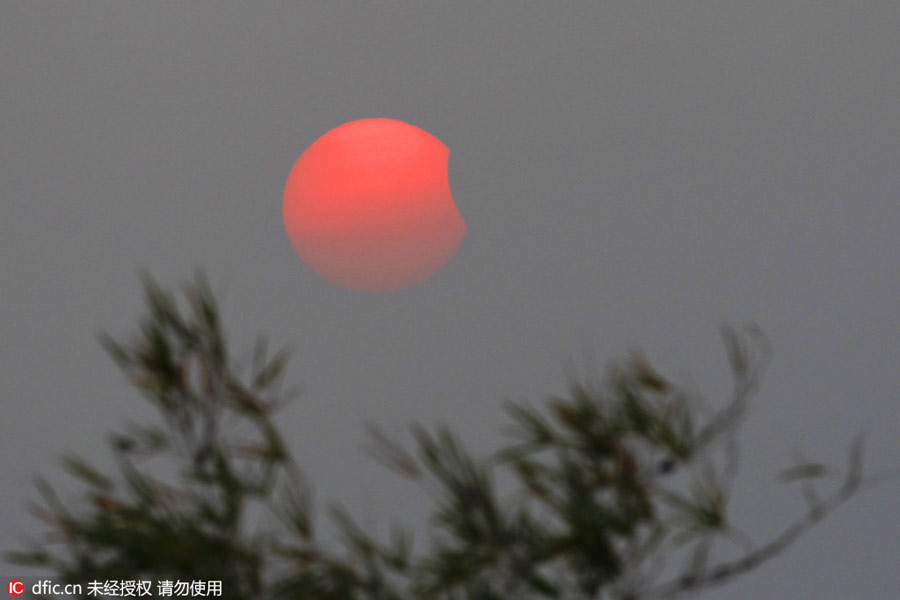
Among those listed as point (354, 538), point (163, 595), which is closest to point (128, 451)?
point (163, 595)

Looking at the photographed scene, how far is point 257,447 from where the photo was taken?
4.55m

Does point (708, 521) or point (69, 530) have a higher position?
point (69, 530)

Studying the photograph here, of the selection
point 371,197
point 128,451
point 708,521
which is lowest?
point 708,521

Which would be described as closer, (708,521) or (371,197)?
(708,521)

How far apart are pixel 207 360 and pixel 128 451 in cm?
51

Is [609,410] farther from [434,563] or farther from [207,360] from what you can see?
[207,360]

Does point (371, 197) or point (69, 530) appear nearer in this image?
point (69, 530)

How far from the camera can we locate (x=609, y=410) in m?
4.54

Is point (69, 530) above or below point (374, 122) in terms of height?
below

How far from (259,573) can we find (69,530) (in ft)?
2.89

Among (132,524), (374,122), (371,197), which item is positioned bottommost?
(132,524)

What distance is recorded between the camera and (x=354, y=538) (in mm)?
4504

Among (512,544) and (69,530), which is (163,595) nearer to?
(69,530)

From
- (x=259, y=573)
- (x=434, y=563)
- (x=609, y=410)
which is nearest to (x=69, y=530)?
(x=259, y=573)
